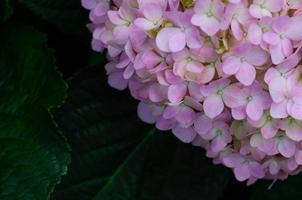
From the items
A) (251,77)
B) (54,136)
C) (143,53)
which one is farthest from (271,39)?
(54,136)

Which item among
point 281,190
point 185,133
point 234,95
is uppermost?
point 234,95

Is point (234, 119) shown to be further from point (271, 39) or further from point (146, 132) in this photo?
point (146, 132)

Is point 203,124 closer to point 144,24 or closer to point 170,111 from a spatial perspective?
point 170,111

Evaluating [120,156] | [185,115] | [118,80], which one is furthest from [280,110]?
[120,156]

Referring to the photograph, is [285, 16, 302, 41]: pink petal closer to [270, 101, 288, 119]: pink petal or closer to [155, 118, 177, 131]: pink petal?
[270, 101, 288, 119]: pink petal

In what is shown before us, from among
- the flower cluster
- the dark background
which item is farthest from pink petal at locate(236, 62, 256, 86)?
the dark background

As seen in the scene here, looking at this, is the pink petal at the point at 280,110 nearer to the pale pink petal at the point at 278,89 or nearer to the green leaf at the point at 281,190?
the pale pink petal at the point at 278,89

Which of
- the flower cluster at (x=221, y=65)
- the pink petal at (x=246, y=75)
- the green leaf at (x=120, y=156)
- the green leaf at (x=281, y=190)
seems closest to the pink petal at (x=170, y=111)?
the flower cluster at (x=221, y=65)
